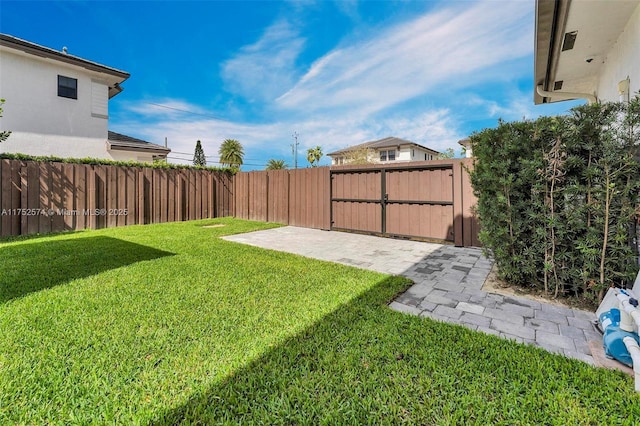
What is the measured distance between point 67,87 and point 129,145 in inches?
112

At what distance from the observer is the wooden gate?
5.90 m

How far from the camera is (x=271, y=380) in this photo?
1.60m

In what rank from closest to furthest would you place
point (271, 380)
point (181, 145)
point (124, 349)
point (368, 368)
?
point (271, 380)
point (368, 368)
point (124, 349)
point (181, 145)

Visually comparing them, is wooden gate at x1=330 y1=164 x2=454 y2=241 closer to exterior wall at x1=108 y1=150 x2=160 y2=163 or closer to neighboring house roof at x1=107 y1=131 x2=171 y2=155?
exterior wall at x1=108 y1=150 x2=160 y2=163

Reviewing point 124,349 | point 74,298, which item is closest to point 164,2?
point 74,298

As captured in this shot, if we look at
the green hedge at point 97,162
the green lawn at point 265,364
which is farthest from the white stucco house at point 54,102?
the green lawn at point 265,364

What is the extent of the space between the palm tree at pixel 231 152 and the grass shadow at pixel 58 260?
27.4 meters

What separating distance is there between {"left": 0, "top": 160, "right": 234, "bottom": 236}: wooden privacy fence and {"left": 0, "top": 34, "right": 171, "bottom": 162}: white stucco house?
194 inches

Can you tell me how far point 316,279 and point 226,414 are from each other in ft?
6.91

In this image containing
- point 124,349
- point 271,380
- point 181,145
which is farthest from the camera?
point 181,145

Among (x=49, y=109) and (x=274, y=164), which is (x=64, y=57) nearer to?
(x=49, y=109)

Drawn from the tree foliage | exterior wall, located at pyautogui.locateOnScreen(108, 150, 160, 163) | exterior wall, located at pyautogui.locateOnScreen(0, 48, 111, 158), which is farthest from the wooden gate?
the tree foliage

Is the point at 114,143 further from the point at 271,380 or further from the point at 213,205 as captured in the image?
the point at 271,380

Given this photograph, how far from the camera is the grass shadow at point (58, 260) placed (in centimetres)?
318
